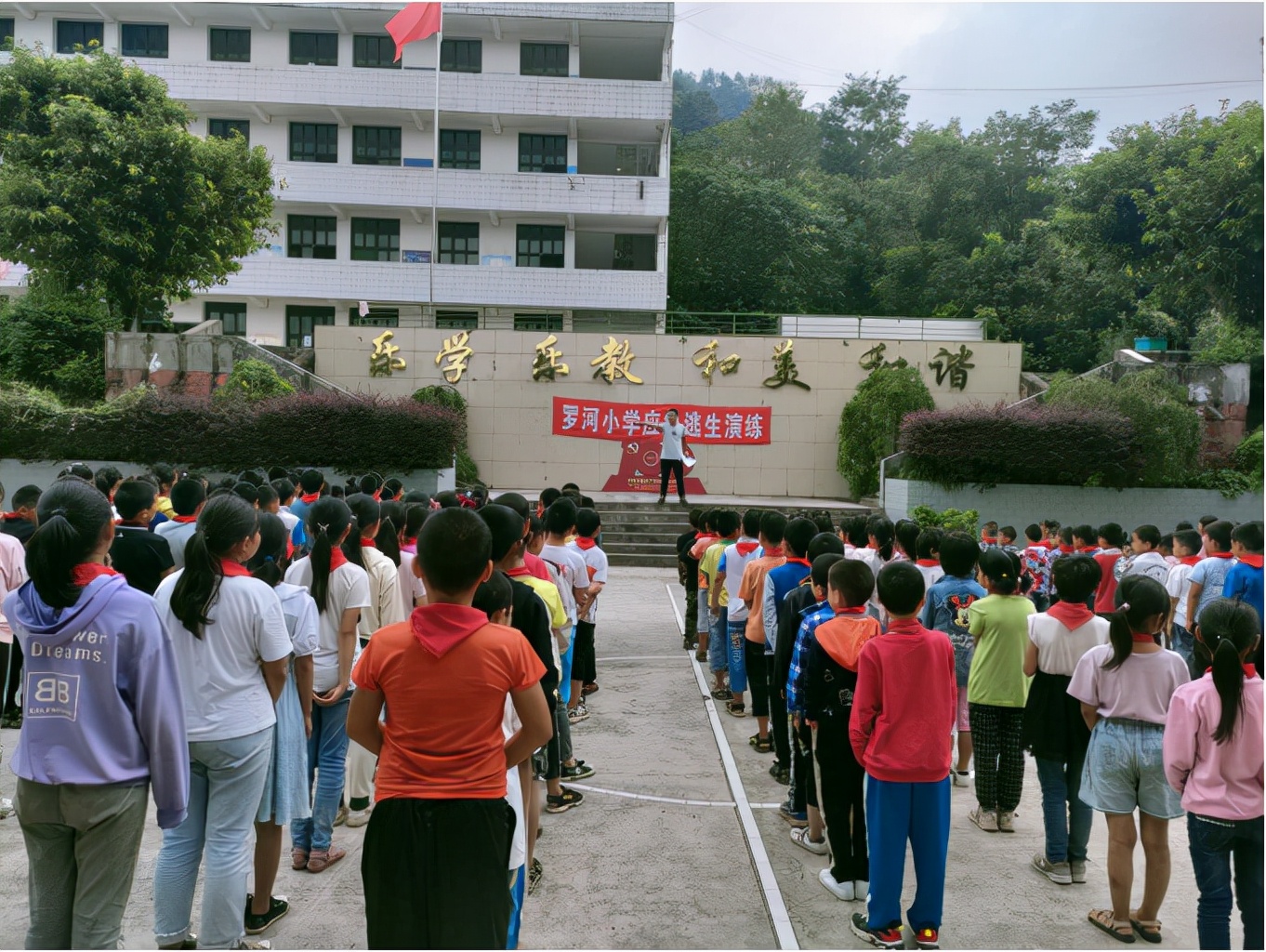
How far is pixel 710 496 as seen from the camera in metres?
18.3

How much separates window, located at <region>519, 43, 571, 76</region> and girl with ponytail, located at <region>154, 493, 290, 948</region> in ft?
81.4

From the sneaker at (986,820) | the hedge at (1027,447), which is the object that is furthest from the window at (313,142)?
the sneaker at (986,820)

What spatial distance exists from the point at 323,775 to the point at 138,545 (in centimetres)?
167

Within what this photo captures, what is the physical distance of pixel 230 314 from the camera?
2522 cm

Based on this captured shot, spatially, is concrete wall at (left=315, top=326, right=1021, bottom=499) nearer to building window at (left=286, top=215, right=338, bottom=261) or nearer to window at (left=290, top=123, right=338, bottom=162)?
building window at (left=286, top=215, right=338, bottom=261)

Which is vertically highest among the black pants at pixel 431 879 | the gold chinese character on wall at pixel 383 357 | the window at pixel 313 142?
the window at pixel 313 142

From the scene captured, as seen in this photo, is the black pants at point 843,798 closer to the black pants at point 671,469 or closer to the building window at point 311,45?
the black pants at point 671,469

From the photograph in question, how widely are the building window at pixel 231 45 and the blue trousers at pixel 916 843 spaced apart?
A: 2714 cm

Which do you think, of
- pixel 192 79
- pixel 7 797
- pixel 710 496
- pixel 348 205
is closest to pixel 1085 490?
pixel 710 496

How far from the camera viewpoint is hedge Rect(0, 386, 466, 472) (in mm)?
14734

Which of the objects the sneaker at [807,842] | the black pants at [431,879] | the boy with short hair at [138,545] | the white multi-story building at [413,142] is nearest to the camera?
the black pants at [431,879]

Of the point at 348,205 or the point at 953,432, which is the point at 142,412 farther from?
the point at 953,432

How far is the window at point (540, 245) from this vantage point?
25.2 m

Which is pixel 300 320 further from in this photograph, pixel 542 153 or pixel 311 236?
pixel 542 153
